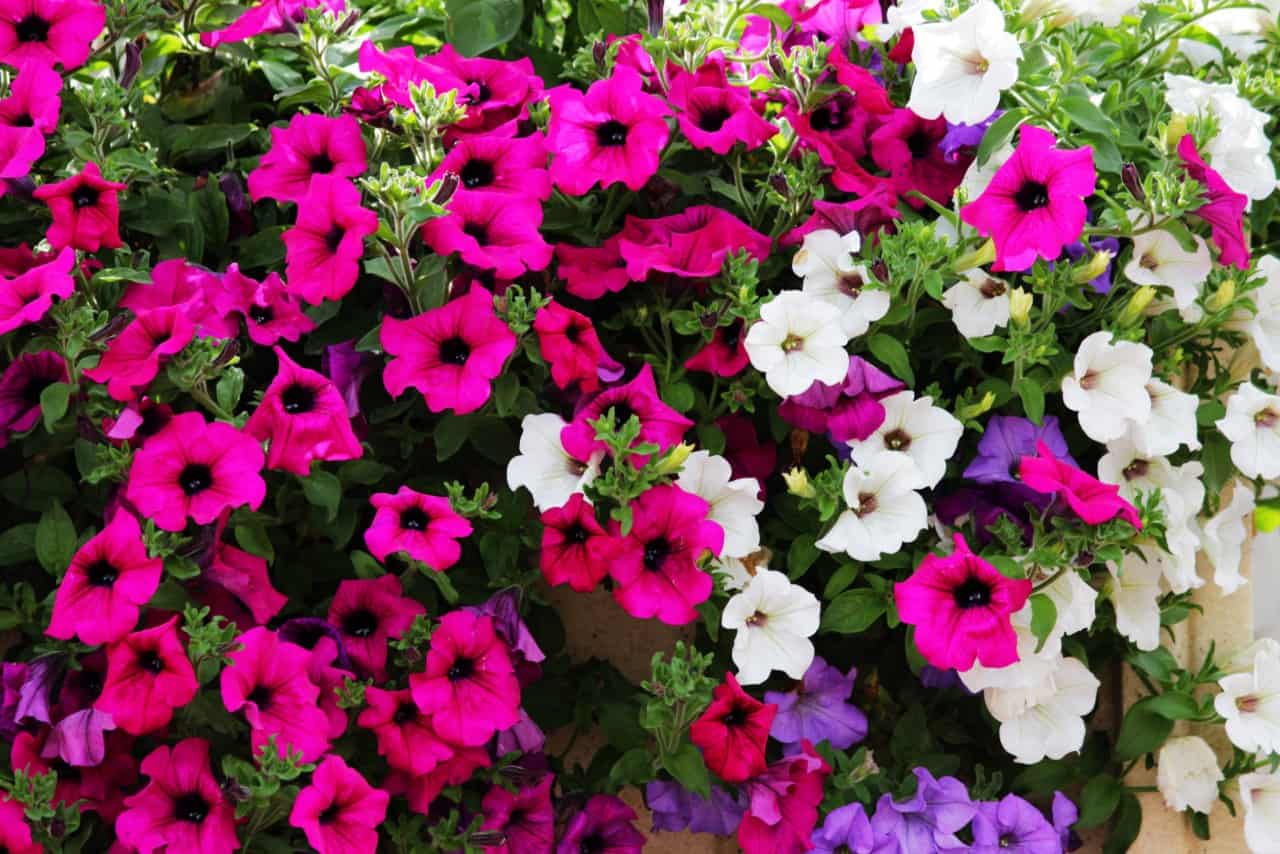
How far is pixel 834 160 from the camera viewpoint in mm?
1299

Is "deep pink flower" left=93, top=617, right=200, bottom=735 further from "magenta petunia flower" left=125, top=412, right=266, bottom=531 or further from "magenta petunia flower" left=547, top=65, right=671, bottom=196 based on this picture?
"magenta petunia flower" left=547, top=65, right=671, bottom=196

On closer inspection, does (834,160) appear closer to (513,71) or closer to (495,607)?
(513,71)

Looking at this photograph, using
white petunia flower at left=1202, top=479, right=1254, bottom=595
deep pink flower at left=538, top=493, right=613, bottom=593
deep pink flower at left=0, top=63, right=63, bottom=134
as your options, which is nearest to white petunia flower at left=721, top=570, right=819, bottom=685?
deep pink flower at left=538, top=493, right=613, bottom=593

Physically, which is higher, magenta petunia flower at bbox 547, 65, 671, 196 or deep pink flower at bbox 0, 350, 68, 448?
magenta petunia flower at bbox 547, 65, 671, 196

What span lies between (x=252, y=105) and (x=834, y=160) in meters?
0.61

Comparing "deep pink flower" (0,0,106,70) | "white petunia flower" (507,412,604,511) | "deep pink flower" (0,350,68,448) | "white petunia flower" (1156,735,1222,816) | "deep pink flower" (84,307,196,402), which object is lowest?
"white petunia flower" (1156,735,1222,816)

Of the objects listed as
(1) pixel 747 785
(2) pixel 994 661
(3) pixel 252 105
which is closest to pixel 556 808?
(1) pixel 747 785

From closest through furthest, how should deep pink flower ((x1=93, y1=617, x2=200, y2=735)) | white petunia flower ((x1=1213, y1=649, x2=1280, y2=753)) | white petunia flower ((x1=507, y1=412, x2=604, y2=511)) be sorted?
1. deep pink flower ((x1=93, y1=617, x2=200, y2=735))
2. white petunia flower ((x1=507, y1=412, x2=604, y2=511))
3. white petunia flower ((x1=1213, y1=649, x2=1280, y2=753))

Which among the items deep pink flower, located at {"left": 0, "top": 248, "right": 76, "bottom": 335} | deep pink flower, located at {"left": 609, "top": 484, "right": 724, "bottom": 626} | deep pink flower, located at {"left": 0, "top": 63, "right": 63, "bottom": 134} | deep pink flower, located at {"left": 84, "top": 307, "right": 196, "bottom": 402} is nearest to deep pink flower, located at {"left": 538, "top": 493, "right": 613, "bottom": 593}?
deep pink flower, located at {"left": 609, "top": 484, "right": 724, "bottom": 626}

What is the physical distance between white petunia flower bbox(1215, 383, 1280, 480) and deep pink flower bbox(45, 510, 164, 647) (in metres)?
0.99

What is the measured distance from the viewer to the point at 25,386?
122cm

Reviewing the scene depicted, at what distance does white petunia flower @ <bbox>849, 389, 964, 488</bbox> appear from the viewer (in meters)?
1.27

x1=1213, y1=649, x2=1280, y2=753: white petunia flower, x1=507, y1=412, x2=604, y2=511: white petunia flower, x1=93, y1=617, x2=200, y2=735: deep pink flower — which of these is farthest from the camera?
x1=1213, y1=649, x2=1280, y2=753: white petunia flower

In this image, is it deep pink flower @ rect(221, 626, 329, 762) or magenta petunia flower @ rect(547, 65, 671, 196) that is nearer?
deep pink flower @ rect(221, 626, 329, 762)
